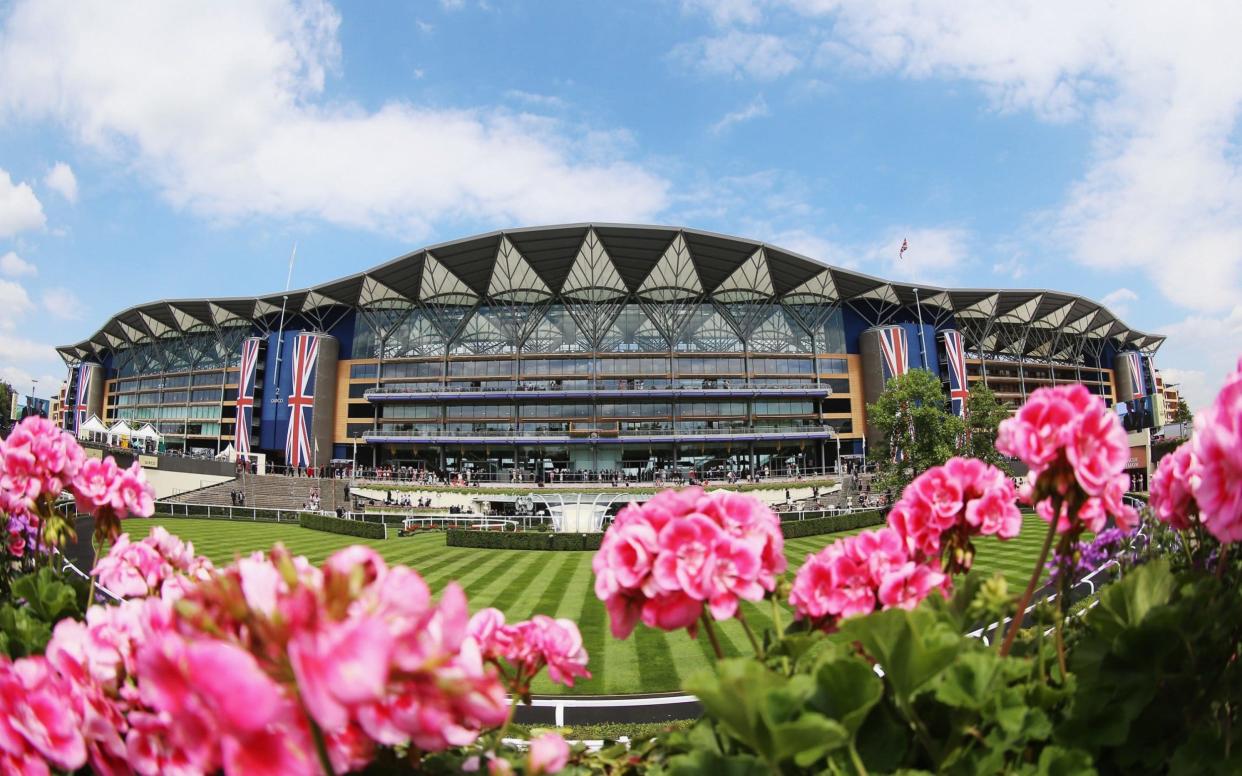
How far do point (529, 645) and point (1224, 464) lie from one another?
6.33ft

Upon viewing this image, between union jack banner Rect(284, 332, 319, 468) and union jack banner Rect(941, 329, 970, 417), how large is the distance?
232ft

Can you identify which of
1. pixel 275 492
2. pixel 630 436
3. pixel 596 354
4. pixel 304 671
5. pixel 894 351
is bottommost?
pixel 275 492

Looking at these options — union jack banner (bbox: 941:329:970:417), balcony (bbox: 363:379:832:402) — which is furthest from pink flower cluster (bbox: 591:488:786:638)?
union jack banner (bbox: 941:329:970:417)

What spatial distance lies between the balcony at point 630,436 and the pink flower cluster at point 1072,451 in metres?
63.5

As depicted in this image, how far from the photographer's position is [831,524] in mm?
33000

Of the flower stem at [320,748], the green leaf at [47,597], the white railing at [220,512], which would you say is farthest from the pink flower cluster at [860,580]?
the white railing at [220,512]

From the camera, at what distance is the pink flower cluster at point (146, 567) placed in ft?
8.42

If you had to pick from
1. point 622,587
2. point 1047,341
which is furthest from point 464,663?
point 1047,341

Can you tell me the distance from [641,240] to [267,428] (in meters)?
47.6

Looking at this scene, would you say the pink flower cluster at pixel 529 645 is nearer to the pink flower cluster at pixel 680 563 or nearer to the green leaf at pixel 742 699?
the pink flower cluster at pixel 680 563

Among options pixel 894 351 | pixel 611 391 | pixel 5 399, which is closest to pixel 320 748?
pixel 611 391

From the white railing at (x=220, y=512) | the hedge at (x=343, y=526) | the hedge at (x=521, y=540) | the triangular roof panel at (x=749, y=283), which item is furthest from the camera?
the triangular roof panel at (x=749, y=283)

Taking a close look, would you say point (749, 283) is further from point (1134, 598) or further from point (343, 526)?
point (1134, 598)

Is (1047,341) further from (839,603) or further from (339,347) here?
(839,603)
